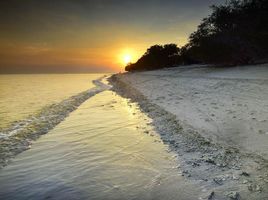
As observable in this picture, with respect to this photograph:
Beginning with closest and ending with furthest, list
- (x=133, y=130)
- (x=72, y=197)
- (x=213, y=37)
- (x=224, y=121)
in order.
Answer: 1. (x=72, y=197)
2. (x=224, y=121)
3. (x=133, y=130)
4. (x=213, y=37)

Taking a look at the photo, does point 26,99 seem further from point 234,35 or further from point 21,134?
point 234,35

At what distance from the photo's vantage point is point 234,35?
128ft

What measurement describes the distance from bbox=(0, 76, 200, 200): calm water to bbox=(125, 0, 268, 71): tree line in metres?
29.7

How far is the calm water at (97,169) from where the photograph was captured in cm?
630

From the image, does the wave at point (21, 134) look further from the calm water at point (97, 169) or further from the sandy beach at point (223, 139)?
the sandy beach at point (223, 139)

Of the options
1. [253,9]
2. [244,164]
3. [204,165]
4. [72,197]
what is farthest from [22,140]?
[253,9]

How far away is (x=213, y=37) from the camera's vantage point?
41.7 meters

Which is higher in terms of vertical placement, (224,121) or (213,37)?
(213,37)

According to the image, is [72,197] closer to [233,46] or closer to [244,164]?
[244,164]

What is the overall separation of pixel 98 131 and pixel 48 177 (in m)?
5.71

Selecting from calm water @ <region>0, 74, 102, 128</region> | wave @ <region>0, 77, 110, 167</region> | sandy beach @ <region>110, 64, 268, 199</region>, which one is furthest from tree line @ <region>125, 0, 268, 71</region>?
wave @ <region>0, 77, 110, 167</region>

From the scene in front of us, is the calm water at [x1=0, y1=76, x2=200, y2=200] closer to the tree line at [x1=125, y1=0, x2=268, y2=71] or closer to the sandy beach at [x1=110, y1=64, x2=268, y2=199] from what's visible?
the sandy beach at [x1=110, y1=64, x2=268, y2=199]

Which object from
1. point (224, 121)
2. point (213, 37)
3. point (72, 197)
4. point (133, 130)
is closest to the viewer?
point (72, 197)

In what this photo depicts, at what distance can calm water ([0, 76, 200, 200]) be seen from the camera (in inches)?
248
